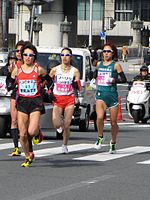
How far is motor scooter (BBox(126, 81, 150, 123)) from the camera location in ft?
85.1

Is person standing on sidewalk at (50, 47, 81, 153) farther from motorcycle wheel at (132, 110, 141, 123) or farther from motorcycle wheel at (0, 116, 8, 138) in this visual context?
motorcycle wheel at (132, 110, 141, 123)

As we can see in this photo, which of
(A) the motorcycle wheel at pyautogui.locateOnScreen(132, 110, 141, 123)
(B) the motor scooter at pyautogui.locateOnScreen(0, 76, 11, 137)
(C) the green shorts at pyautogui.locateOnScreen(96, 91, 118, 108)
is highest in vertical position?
(C) the green shorts at pyautogui.locateOnScreen(96, 91, 118, 108)

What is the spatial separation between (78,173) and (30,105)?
1.36m

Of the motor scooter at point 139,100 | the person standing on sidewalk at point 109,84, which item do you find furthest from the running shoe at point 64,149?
the motor scooter at point 139,100

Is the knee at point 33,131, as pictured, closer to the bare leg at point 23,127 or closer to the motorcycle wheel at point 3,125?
the bare leg at point 23,127

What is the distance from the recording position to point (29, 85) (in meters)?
13.6

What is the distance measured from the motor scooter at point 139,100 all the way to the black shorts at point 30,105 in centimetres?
1247

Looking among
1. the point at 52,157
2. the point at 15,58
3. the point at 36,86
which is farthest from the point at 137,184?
the point at 15,58

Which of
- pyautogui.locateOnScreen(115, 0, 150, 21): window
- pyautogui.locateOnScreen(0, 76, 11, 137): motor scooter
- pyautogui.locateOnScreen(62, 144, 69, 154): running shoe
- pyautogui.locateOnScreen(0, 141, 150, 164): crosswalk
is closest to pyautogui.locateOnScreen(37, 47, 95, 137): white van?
pyautogui.locateOnScreen(0, 76, 11, 137): motor scooter

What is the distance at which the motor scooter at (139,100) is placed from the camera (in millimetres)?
25953

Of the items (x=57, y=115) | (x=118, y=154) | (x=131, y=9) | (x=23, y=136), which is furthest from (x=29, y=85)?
(x=131, y=9)

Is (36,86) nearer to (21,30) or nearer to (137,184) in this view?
(137,184)

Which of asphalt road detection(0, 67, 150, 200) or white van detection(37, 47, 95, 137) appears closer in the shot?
asphalt road detection(0, 67, 150, 200)

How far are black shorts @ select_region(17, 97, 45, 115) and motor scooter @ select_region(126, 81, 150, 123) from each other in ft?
40.9
